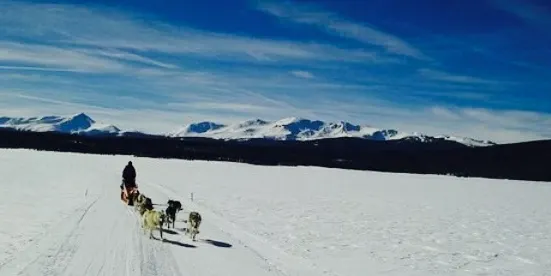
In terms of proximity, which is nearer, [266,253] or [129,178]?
[266,253]

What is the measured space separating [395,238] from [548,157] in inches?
5195

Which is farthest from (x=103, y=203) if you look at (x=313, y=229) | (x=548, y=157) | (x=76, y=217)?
(x=548, y=157)

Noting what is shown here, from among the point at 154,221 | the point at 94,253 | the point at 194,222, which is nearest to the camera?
the point at 94,253

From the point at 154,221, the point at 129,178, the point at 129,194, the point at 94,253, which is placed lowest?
the point at 94,253

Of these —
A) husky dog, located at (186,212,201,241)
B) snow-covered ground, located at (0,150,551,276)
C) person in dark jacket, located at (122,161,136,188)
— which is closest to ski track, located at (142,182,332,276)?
snow-covered ground, located at (0,150,551,276)

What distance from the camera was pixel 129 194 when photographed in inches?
821

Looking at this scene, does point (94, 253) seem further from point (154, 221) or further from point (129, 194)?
point (129, 194)

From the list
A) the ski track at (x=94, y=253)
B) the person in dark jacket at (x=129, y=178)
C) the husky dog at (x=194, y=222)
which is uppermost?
the person in dark jacket at (x=129, y=178)

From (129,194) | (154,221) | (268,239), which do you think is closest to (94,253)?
(154,221)

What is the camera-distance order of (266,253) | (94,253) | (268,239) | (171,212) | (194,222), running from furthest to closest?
(171,212)
(268,239)
(194,222)
(266,253)
(94,253)

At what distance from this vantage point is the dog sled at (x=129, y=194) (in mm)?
20500

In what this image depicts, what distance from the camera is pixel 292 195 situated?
30172mm

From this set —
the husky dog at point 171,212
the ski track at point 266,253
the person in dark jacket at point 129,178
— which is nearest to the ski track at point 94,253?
the husky dog at point 171,212

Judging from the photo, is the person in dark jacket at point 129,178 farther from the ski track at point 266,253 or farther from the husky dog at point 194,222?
the husky dog at point 194,222
